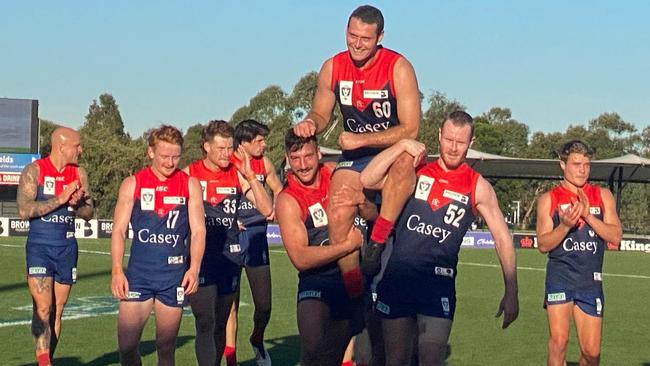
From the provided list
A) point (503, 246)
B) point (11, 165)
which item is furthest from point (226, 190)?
point (11, 165)

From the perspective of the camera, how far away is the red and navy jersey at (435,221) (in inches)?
310

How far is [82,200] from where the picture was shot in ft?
37.1

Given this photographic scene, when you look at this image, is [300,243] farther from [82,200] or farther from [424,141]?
[424,141]

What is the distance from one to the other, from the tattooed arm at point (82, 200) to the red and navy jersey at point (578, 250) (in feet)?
14.9

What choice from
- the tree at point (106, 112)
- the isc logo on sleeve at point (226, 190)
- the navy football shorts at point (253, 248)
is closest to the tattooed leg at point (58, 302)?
the navy football shorts at point (253, 248)

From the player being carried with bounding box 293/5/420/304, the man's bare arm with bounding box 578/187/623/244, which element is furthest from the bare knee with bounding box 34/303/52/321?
the man's bare arm with bounding box 578/187/623/244

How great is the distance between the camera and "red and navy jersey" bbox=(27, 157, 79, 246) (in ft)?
37.9

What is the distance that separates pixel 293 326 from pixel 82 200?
599cm

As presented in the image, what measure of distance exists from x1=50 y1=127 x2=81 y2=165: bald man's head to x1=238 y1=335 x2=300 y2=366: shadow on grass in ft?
10.2

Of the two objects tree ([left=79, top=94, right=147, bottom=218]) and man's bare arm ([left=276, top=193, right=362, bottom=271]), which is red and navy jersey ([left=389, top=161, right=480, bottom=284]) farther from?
tree ([left=79, top=94, right=147, bottom=218])

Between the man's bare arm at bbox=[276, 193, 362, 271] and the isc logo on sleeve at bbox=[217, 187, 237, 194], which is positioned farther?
the isc logo on sleeve at bbox=[217, 187, 237, 194]

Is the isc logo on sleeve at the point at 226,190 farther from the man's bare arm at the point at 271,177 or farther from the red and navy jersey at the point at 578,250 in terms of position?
the red and navy jersey at the point at 578,250

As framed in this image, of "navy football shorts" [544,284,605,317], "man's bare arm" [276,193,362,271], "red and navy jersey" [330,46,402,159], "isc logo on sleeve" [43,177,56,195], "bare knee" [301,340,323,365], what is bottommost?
"bare knee" [301,340,323,365]

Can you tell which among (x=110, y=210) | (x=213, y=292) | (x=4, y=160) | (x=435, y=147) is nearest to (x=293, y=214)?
(x=213, y=292)
